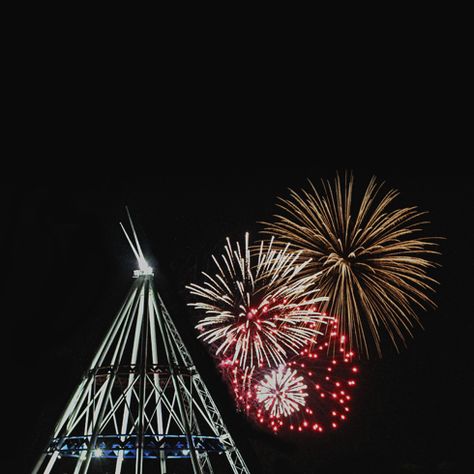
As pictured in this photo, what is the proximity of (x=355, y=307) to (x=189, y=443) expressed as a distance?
26.6 feet

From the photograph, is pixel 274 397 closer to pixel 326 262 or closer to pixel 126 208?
pixel 326 262

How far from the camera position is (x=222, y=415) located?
23.9 meters

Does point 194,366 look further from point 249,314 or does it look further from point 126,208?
point 126,208

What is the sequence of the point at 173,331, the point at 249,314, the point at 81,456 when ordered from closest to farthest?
1. the point at 81,456
2. the point at 173,331
3. the point at 249,314

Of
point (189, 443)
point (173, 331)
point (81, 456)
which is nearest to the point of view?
point (189, 443)

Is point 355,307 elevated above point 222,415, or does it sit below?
above

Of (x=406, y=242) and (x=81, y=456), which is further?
(x=406, y=242)

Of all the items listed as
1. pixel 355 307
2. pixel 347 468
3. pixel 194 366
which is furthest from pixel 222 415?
pixel 347 468

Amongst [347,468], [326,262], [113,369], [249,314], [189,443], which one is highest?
[326,262]

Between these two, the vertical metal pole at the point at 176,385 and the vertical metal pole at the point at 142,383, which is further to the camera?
the vertical metal pole at the point at 176,385

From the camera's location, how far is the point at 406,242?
2598cm

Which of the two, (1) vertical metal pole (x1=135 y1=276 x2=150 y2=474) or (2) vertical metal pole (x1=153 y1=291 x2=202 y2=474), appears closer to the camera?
(1) vertical metal pole (x1=135 y1=276 x2=150 y2=474)

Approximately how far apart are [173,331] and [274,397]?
5.37 metres

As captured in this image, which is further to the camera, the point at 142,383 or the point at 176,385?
the point at 176,385
